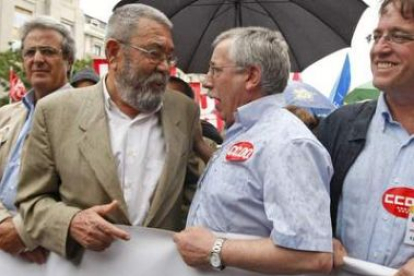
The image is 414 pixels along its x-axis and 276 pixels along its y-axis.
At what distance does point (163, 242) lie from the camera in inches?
98.6

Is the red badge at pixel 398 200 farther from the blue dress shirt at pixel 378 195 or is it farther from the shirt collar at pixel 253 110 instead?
the shirt collar at pixel 253 110

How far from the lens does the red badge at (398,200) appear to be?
2.16 meters

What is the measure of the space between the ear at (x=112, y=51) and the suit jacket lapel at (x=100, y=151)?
274 millimetres

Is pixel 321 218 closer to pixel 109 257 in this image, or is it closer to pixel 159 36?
pixel 109 257

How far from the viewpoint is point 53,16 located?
39062mm

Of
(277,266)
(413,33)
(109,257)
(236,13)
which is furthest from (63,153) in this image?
(236,13)

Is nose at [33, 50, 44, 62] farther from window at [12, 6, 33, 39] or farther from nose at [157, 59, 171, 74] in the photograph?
window at [12, 6, 33, 39]

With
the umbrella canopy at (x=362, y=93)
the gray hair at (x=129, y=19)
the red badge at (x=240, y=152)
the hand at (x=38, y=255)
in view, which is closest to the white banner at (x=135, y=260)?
the hand at (x=38, y=255)

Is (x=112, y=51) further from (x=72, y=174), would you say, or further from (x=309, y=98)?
(x=309, y=98)

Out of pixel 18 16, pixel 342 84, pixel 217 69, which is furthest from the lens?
pixel 18 16

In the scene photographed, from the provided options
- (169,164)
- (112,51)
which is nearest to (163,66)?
(112,51)

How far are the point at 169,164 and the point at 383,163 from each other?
0.92 meters

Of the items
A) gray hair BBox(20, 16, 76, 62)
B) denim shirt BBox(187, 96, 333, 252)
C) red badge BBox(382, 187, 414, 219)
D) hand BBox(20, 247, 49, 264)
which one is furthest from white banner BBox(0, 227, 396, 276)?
gray hair BBox(20, 16, 76, 62)

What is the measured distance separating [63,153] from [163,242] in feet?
1.89
